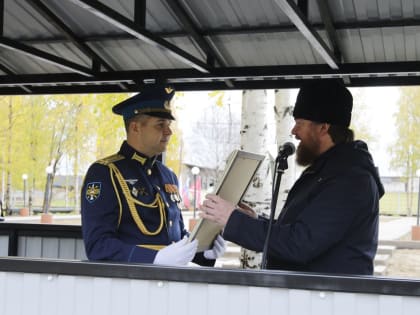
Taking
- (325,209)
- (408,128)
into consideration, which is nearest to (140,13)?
(325,209)

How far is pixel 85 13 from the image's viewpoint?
4867 millimetres

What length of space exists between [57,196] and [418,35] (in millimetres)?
45306

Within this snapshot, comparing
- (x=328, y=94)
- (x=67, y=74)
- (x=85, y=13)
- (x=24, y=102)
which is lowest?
(x=328, y=94)

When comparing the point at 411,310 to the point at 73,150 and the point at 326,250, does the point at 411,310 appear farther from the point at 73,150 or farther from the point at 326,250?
the point at 73,150

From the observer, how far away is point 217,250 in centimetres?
402

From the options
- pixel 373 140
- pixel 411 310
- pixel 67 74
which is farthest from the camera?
pixel 373 140

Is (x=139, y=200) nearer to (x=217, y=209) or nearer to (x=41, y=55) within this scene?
(x=217, y=209)

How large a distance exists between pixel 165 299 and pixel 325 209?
83 centimetres

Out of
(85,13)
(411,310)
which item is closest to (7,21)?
(85,13)

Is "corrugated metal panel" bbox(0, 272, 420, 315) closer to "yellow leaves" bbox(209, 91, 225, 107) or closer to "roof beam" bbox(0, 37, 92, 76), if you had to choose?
"roof beam" bbox(0, 37, 92, 76)

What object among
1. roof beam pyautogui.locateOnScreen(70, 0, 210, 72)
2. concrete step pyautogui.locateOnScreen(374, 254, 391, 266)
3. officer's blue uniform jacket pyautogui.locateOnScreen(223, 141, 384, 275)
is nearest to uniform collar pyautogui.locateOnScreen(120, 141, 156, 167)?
roof beam pyautogui.locateOnScreen(70, 0, 210, 72)

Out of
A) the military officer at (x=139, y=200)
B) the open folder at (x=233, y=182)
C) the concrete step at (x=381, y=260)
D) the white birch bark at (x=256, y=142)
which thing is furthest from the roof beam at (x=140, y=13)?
the concrete step at (x=381, y=260)

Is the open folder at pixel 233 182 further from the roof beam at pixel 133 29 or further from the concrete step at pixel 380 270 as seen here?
the concrete step at pixel 380 270

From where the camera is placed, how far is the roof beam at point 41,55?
4.72 m
